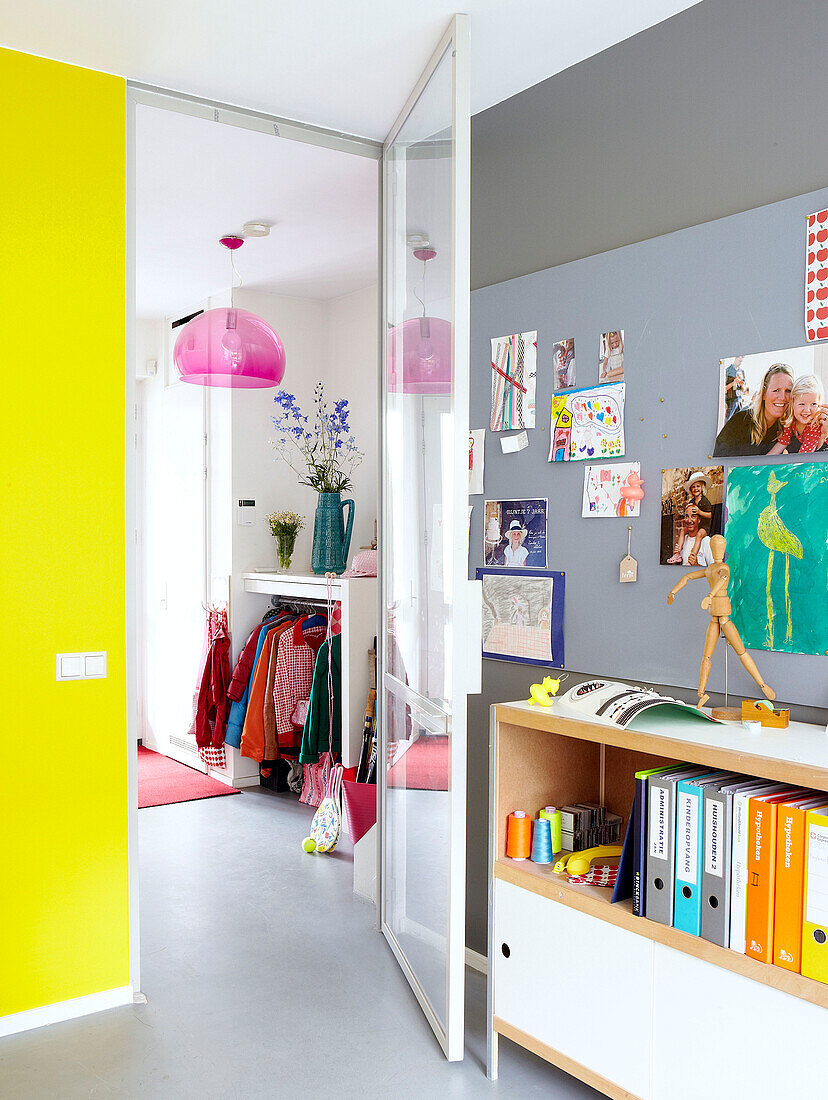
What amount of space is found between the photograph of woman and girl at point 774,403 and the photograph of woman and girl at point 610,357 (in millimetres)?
311

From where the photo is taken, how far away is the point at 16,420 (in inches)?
95.6

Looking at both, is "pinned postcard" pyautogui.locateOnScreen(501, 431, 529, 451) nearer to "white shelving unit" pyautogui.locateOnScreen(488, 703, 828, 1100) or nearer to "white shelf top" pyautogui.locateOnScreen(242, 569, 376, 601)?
"white shelving unit" pyautogui.locateOnScreen(488, 703, 828, 1100)

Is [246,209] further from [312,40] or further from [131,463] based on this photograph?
[131,463]

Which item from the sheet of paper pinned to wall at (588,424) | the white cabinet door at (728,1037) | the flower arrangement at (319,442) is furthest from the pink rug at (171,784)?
the white cabinet door at (728,1037)

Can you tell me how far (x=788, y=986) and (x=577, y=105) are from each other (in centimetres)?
216

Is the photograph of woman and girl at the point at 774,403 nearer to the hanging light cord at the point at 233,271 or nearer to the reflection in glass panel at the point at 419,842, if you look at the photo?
the reflection in glass panel at the point at 419,842

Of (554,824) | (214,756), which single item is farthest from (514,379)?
(214,756)

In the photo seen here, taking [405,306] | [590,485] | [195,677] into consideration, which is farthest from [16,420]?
[195,677]

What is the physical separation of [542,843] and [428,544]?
0.81 m

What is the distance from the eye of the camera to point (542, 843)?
2.21m

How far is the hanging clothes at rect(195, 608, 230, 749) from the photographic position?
190 inches

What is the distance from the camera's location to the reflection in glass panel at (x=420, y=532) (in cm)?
234

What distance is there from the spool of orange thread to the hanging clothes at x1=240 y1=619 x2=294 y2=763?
2425 mm

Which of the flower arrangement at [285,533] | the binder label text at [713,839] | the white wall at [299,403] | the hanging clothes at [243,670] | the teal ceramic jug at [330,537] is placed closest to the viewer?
the binder label text at [713,839]
